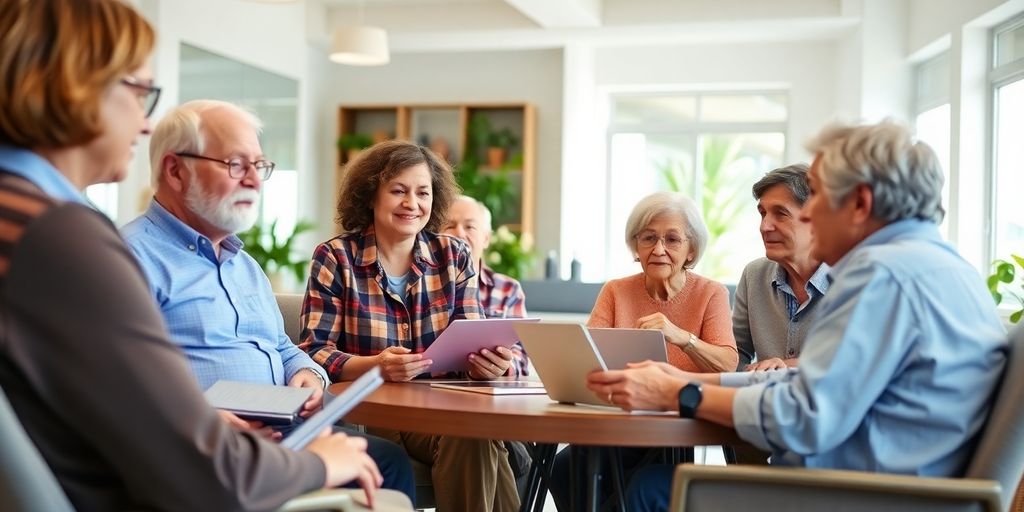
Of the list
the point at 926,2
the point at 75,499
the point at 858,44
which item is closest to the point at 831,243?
the point at 75,499

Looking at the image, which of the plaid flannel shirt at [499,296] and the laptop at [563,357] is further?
the plaid flannel shirt at [499,296]

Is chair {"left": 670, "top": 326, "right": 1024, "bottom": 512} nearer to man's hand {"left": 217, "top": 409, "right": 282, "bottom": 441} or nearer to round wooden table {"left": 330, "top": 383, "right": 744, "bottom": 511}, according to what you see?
round wooden table {"left": 330, "top": 383, "right": 744, "bottom": 511}

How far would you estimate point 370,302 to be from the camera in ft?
10.0

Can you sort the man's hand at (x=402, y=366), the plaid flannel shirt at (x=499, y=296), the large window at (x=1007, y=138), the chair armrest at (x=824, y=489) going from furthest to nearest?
the large window at (x=1007, y=138)
the plaid flannel shirt at (x=499, y=296)
the man's hand at (x=402, y=366)
the chair armrest at (x=824, y=489)

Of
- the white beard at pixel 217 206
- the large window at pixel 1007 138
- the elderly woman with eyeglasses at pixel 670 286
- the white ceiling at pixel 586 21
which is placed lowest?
the elderly woman with eyeglasses at pixel 670 286

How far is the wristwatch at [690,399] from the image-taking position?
193cm

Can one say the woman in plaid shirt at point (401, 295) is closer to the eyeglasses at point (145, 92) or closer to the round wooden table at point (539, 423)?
the round wooden table at point (539, 423)

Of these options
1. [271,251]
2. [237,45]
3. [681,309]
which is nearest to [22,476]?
[681,309]

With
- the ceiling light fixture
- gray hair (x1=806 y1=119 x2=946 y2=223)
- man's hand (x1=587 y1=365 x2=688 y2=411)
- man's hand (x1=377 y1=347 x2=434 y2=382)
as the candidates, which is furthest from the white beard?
the ceiling light fixture

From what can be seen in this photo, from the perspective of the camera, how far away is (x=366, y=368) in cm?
279

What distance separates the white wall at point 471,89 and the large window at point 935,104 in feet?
11.5

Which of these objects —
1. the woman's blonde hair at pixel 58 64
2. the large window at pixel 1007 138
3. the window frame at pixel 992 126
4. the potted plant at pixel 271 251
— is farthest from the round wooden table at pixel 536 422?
the potted plant at pixel 271 251

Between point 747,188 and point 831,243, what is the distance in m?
8.66

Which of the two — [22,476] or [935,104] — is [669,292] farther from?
[935,104]
